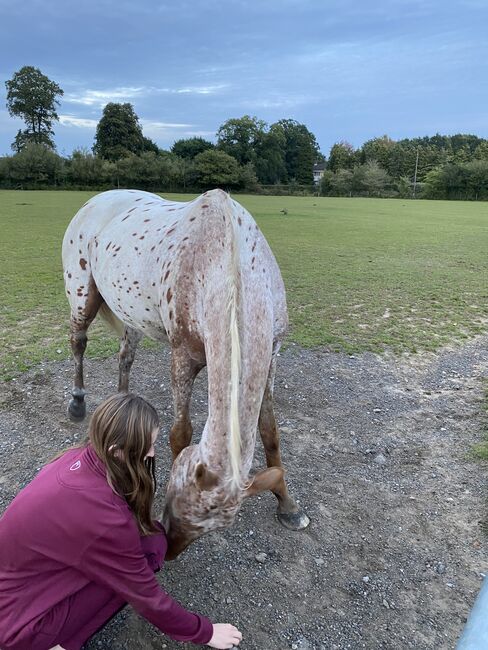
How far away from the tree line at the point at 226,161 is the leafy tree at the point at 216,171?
11 cm

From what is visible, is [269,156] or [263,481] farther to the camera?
[269,156]

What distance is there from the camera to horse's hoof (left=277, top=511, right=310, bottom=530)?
2.76 metres

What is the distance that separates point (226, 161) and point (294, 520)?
5729 cm

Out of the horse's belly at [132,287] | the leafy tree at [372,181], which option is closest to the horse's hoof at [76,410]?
the horse's belly at [132,287]

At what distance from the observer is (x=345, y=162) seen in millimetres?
77188

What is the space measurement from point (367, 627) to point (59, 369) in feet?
12.2

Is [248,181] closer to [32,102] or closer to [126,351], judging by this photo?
[32,102]

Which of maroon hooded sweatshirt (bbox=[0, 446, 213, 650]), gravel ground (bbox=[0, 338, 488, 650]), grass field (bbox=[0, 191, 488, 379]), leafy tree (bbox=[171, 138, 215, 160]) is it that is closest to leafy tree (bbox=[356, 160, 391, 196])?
leafy tree (bbox=[171, 138, 215, 160])

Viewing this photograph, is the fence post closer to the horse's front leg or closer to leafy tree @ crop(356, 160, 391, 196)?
the horse's front leg

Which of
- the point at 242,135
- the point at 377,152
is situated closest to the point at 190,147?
the point at 242,135

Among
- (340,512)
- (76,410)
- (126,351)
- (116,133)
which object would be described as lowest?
(340,512)

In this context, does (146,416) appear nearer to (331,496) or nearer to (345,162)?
(331,496)

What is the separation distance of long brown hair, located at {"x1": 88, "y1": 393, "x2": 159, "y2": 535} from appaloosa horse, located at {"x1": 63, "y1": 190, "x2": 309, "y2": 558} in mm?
140

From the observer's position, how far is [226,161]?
184 feet
